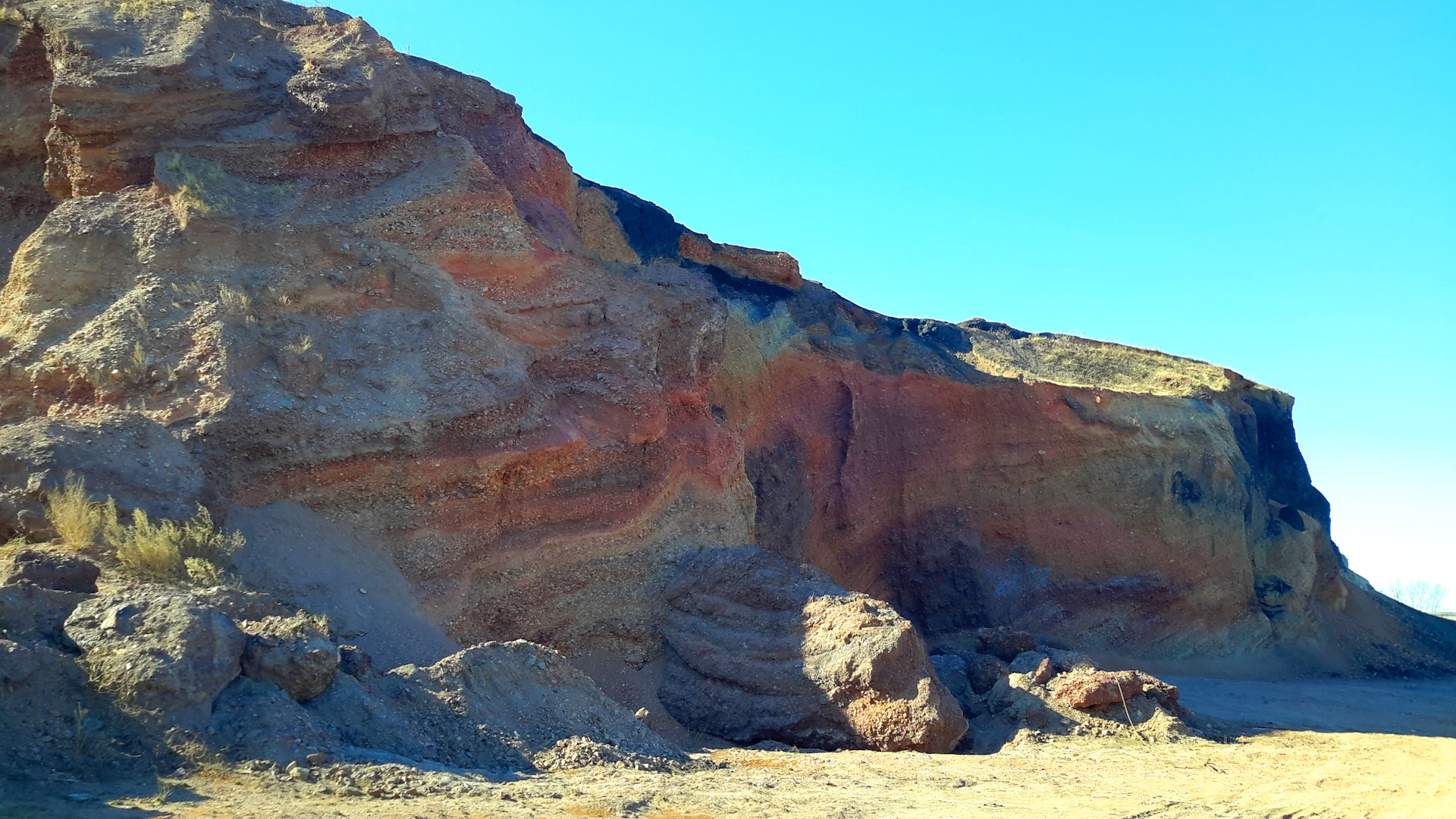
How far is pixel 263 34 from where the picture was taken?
1251cm

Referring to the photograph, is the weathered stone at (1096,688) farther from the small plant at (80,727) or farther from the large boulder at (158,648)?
the small plant at (80,727)

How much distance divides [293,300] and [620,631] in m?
4.18

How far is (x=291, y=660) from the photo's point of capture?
638cm

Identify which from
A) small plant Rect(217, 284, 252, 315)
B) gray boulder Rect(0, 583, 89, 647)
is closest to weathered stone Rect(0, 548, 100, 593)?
gray boulder Rect(0, 583, 89, 647)

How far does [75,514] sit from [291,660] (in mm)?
2486

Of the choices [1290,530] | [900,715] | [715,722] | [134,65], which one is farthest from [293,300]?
[1290,530]

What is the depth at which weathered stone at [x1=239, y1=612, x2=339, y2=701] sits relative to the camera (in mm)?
6328

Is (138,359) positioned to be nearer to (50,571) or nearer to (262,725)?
(50,571)

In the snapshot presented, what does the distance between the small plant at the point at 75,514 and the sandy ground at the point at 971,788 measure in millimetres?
3040

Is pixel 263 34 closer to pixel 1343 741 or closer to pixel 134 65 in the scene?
pixel 134 65

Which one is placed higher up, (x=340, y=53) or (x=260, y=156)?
(x=340, y=53)

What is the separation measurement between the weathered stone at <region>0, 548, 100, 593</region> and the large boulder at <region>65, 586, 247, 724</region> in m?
0.84

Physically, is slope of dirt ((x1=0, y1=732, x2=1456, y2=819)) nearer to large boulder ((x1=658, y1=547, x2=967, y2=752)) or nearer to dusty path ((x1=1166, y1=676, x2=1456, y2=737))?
large boulder ((x1=658, y1=547, x2=967, y2=752))

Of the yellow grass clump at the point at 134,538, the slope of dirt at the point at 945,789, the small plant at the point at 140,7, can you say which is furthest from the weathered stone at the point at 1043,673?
the small plant at the point at 140,7
